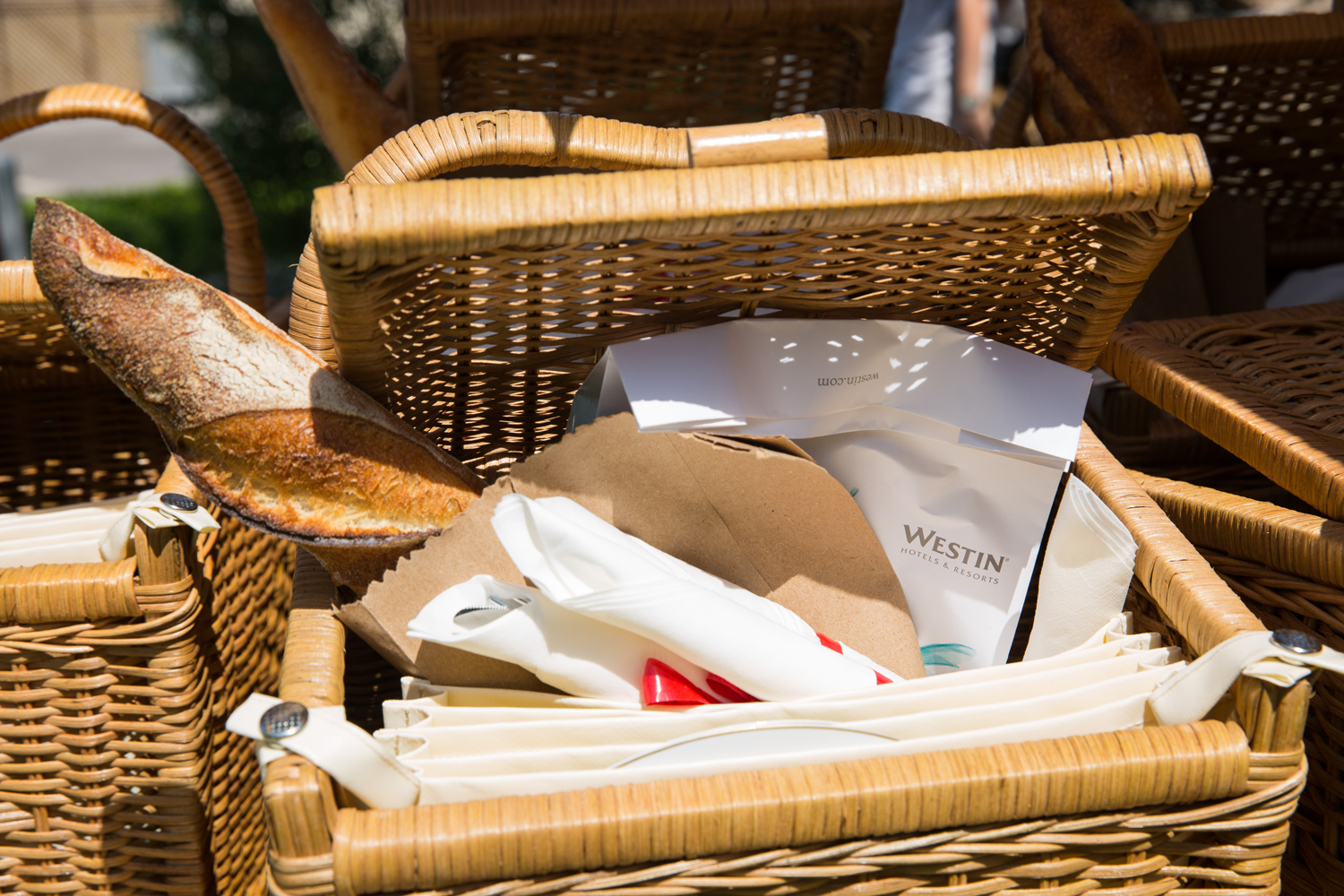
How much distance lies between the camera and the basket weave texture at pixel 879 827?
44 centimetres

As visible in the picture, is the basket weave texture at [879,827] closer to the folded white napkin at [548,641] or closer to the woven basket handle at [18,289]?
the folded white napkin at [548,641]

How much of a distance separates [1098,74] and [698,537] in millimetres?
724

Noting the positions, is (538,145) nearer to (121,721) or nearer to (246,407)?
(246,407)

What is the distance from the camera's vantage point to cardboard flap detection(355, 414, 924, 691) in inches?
24.1

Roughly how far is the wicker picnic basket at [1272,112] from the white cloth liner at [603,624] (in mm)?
864

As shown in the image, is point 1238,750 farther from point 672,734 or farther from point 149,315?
point 149,315

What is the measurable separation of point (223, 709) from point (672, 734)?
492 millimetres

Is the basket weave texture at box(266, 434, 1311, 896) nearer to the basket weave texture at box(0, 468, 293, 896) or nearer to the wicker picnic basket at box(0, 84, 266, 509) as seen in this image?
the basket weave texture at box(0, 468, 293, 896)

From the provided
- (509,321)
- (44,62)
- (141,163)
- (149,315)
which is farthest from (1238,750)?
(44,62)

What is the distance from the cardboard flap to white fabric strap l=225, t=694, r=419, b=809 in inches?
5.0

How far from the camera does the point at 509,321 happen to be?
67cm

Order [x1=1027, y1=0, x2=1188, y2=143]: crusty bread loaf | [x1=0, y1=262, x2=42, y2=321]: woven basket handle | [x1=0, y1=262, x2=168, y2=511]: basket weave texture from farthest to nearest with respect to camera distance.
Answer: [x1=0, y1=262, x2=168, y2=511]: basket weave texture
[x1=1027, y1=0, x2=1188, y2=143]: crusty bread loaf
[x1=0, y1=262, x2=42, y2=321]: woven basket handle

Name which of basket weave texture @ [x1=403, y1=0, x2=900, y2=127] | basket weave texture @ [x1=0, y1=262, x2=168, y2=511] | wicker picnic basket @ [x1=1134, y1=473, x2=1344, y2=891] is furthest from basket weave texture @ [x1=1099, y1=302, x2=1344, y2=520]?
basket weave texture @ [x1=0, y1=262, x2=168, y2=511]

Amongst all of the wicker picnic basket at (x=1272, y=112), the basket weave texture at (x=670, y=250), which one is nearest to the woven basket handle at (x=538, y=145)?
the basket weave texture at (x=670, y=250)
